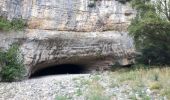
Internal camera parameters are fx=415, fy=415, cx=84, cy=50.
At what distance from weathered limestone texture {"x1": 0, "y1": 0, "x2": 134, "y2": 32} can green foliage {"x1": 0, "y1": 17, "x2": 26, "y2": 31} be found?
376 millimetres

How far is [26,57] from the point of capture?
3036 centimetres

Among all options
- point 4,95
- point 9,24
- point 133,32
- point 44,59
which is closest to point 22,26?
point 9,24

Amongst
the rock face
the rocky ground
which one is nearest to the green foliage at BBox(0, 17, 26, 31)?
the rock face

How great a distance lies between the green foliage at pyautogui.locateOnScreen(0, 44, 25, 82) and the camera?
2761 cm

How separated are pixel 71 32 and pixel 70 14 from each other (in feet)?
4.62

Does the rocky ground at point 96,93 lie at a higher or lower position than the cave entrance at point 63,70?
higher

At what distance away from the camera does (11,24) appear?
29.5 metres

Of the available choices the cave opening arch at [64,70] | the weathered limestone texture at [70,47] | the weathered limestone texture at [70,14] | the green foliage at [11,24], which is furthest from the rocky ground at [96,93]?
the cave opening arch at [64,70]

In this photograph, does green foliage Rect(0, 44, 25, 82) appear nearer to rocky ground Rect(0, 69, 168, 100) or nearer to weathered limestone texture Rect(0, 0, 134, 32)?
weathered limestone texture Rect(0, 0, 134, 32)

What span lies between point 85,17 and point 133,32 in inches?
239

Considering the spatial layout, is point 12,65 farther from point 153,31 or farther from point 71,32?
point 153,31

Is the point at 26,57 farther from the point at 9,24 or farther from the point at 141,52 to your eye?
the point at 141,52

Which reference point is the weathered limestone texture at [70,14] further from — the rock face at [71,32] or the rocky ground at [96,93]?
the rocky ground at [96,93]

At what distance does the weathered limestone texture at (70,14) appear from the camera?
1191 inches
